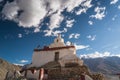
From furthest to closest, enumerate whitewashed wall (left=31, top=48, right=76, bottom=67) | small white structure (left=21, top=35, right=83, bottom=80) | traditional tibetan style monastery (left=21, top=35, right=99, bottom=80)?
whitewashed wall (left=31, top=48, right=76, bottom=67) → small white structure (left=21, top=35, right=83, bottom=80) → traditional tibetan style monastery (left=21, top=35, right=99, bottom=80)

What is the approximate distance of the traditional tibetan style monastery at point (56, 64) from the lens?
26875 millimetres

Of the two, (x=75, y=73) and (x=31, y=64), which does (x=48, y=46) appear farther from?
(x=75, y=73)

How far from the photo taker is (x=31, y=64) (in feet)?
120

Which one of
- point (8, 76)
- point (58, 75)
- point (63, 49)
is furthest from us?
point (63, 49)

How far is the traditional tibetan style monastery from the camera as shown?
2688cm

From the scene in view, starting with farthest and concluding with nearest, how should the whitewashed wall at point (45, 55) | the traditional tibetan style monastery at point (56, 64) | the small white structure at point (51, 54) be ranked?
the whitewashed wall at point (45, 55)
the small white structure at point (51, 54)
the traditional tibetan style monastery at point (56, 64)

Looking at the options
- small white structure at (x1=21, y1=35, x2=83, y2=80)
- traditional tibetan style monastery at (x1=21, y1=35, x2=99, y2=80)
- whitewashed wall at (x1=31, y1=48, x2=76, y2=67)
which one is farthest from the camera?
whitewashed wall at (x1=31, y1=48, x2=76, y2=67)

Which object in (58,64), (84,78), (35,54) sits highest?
(35,54)

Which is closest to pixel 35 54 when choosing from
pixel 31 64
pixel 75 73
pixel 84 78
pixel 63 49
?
pixel 31 64

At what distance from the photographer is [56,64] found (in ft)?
105

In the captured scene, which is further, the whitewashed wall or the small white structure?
the whitewashed wall

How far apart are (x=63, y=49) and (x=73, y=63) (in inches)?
213

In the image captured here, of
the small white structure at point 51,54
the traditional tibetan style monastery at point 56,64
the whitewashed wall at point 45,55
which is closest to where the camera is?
the traditional tibetan style monastery at point 56,64

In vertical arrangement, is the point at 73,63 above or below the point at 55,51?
below
